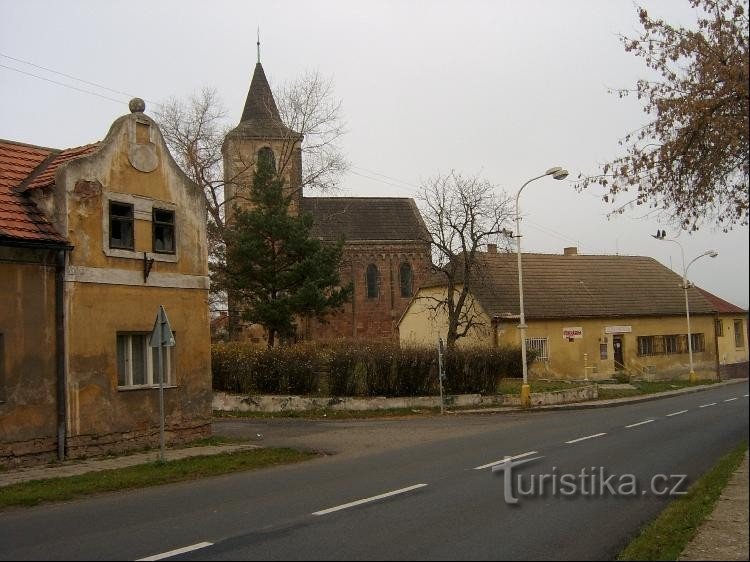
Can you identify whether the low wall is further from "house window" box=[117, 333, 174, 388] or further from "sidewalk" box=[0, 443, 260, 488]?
"house window" box=[117, 333, 174, 388]

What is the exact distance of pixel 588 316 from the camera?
40.7 m

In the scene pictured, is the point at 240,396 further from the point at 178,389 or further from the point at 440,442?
the point at 440,442

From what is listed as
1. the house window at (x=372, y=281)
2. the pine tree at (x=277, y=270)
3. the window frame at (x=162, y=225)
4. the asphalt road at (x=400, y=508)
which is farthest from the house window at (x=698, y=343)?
the window frame at (x=162, y=225)

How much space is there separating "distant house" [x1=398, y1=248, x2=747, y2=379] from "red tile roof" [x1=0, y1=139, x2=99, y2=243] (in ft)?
72.0

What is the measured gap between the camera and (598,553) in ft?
22.9

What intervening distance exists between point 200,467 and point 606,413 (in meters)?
14.8

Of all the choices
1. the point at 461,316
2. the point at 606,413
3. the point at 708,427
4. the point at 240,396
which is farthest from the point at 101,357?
the point at 461,316

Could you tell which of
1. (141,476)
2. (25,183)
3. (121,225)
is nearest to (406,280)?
(121,225)

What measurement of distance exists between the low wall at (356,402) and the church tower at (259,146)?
57.1 ft

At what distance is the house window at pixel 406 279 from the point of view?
5625 cm

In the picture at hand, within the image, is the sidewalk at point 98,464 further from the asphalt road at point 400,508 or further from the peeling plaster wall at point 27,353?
the asphalt road at point 400,508

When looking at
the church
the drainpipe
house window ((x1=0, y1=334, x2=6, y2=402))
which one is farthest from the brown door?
house window ((x1=0, y1=334, x2=6, y2=402))

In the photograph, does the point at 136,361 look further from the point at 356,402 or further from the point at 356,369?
the point at 356,369

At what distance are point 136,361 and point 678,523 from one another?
12.0 m
